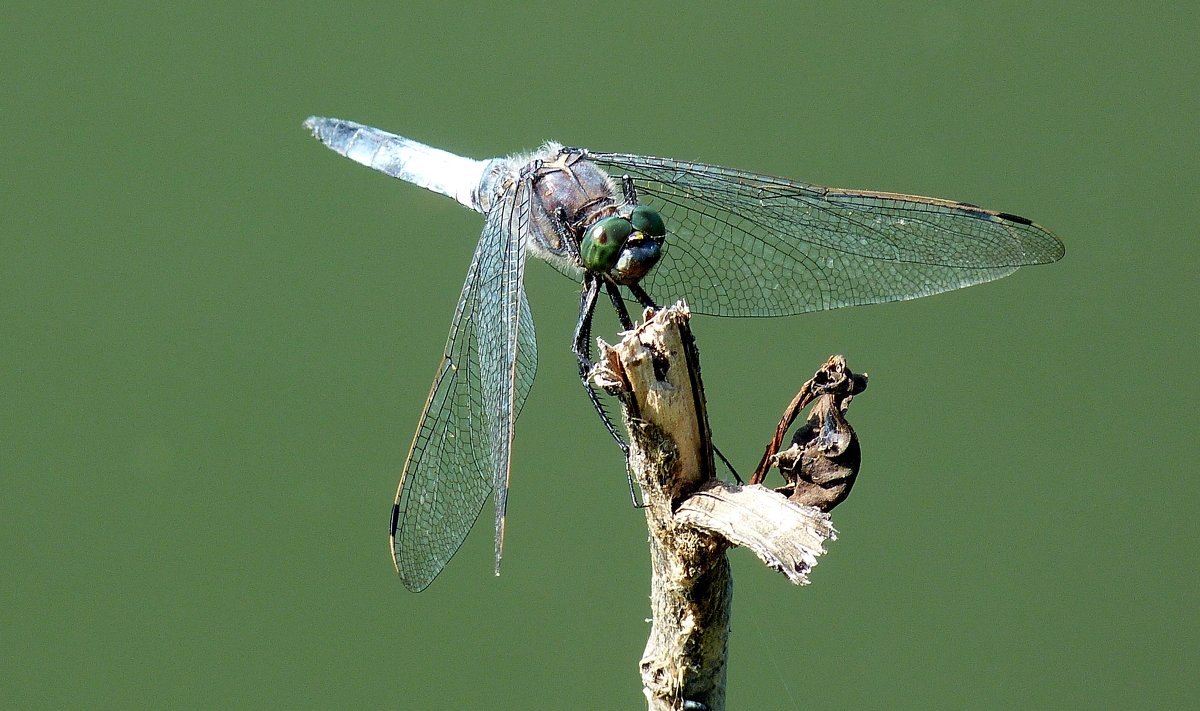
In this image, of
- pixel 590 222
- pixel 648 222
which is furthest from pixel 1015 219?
pixel 590 222

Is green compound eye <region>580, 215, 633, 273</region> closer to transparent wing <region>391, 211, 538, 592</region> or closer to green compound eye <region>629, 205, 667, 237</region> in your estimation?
green compound eye <region>629, 205, 667, 237</region>

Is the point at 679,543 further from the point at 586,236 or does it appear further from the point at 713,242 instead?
the point at 713,242

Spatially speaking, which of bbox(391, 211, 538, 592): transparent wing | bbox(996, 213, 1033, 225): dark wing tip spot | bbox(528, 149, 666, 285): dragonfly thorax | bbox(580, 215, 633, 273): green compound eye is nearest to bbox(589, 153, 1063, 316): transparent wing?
bbox(996, 213, 1033, 225): dark wing tip spot

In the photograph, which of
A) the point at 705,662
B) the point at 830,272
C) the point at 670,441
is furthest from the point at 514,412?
the point at 830,272

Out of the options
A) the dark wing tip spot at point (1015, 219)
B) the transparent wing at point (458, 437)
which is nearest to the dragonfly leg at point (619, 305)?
the transparent wing at point (458, 437)

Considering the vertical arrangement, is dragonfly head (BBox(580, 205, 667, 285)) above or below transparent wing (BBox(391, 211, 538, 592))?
above

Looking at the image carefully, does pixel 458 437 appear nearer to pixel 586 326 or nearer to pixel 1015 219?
pixel 586 326
